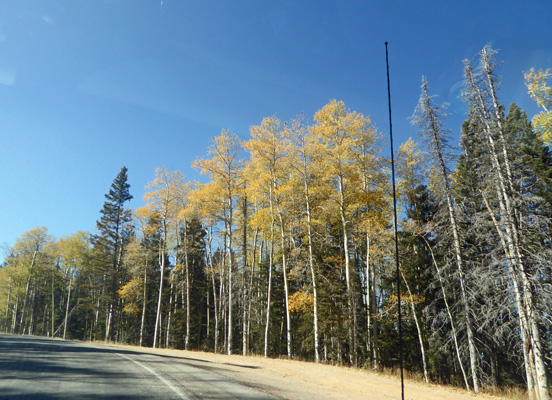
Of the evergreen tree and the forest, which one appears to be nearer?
the forest

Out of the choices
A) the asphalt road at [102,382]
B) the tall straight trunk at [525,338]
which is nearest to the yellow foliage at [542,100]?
the tall straight trunk at [525,338]

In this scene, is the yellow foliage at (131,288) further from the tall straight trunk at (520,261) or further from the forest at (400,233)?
the tall straight trunk at (520,261)

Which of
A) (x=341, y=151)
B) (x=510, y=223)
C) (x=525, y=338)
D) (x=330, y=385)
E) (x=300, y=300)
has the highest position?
(x=341, y=151)

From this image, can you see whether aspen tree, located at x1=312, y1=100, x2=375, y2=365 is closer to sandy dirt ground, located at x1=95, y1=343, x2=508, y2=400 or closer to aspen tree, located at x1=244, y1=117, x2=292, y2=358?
→ aspen tree, located at x1=244, y1=117, x2=292, y2=358

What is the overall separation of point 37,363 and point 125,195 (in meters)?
34.2

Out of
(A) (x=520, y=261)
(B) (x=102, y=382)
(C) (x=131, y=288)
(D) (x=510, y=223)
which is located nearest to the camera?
(B) (x=102, y=382)

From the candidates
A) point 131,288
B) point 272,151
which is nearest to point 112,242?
point 131,288

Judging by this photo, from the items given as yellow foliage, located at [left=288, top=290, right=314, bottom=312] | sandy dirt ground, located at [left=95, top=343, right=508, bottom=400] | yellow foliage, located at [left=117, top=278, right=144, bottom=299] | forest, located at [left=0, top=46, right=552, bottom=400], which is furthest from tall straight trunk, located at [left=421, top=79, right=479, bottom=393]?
yellow foliage, located at [left=117, top=278, right=144, bottom=299]

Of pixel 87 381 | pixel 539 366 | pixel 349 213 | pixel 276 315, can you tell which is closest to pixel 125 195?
pixel 276 315

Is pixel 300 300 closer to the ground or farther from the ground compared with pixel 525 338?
farther from the ground

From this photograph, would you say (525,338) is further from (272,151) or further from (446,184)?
(272,151)

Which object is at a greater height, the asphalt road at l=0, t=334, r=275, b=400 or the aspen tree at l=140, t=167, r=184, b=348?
the aspen tree at l=140, t=167, r=184, b=348

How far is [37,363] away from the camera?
27.7 feet

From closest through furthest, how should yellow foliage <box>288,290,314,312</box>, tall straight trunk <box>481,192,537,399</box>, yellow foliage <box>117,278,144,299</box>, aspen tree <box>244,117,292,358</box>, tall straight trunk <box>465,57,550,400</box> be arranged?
tall straight trunk <box>465,57,550,400</box> < tall straight trunk <box>481,192,537,399</box> < yellow foliage <box>288,290,314,312</box> < aspen tree <box>244,117,292,358</box> < yellow foliage <box>117,278,144,299</box>
